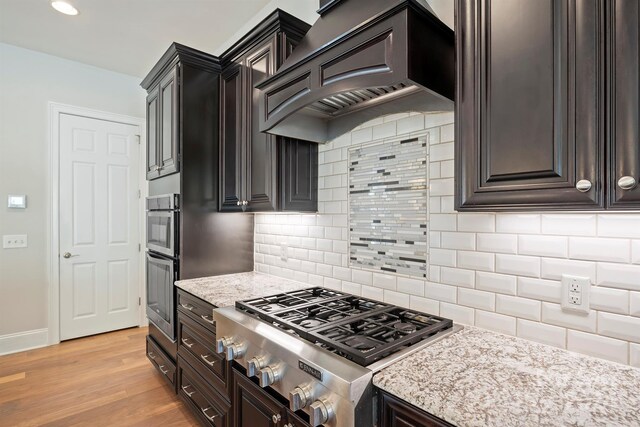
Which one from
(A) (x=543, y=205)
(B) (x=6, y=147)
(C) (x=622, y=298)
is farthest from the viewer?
(B) (x=6, y=147)

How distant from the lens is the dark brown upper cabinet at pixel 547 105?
79cm

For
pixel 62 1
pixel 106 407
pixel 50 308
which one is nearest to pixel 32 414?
pixel 106 407

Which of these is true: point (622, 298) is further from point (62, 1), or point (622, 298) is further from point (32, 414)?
point (62, 1)

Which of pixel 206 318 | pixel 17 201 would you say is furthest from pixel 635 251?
pixel 17 201

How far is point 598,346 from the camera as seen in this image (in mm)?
1088

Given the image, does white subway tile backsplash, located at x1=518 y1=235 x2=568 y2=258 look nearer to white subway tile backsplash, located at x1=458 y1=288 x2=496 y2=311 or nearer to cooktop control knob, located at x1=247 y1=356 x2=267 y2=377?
white subway tile backsplash, located at x1=458 y1=288 x2=496 y2=311

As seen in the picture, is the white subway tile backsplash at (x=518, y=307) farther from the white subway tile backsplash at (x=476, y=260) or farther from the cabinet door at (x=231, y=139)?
the cabinet door at (x=231, y=139)

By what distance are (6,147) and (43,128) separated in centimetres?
36

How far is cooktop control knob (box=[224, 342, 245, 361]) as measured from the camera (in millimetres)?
1434

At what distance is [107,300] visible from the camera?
378 cm

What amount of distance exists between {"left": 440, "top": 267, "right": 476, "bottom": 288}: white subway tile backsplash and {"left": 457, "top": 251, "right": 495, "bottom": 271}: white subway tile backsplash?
0.03 m

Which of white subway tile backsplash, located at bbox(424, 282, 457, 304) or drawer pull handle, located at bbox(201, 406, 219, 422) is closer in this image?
white subway tile backsplash, located at bbox(424, 282, 457, 304)

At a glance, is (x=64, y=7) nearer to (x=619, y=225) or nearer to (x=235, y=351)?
(x=235, y=351)

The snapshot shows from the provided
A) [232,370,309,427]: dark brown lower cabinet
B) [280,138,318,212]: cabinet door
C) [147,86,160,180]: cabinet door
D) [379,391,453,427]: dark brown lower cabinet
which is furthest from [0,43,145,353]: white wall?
[379,391,453,427]: dark brown lower cabinet
